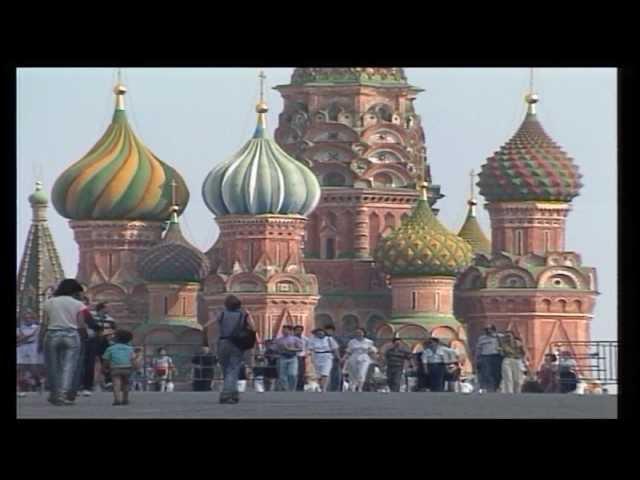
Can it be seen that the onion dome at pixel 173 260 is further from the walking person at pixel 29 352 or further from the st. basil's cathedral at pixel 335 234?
the walking person at pixel 29 352

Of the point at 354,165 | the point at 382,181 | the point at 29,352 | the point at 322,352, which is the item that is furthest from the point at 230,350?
the point at 382,181

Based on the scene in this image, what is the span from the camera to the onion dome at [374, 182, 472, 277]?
53.3 m

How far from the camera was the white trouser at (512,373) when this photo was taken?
16281mm

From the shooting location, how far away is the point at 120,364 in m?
12.8

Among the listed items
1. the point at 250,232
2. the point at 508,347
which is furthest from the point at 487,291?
the point at 508,347

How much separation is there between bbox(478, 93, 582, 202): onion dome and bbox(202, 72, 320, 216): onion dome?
12.7ft

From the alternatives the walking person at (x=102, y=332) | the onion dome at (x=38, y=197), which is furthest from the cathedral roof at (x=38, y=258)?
the walking person at (x=102, y=332)

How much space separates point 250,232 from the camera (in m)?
54.0

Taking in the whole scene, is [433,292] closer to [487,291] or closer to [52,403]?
[487,291]

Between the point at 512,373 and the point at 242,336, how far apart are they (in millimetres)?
4105

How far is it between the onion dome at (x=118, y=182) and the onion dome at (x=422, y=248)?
4.24m

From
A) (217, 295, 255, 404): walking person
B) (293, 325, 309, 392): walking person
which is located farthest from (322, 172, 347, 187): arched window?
(217, 295, 255, 404): walking person

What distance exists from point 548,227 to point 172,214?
789cm

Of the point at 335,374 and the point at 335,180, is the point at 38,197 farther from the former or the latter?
the point at 335,374
